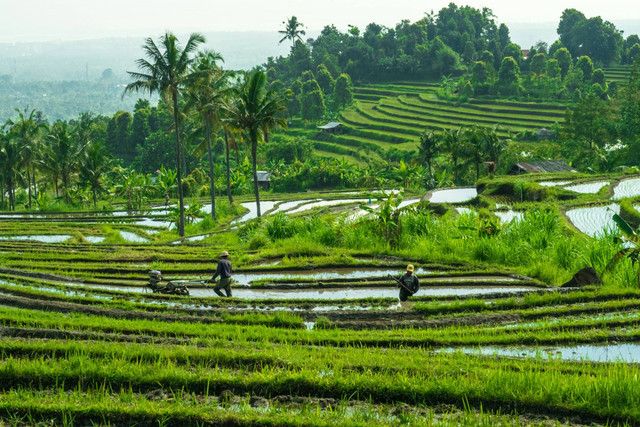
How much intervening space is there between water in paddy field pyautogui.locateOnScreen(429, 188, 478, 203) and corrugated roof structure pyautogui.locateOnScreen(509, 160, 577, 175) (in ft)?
25.6

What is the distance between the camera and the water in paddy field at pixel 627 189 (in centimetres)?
2669

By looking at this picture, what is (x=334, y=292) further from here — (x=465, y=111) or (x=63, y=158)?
(x=465, y=111)

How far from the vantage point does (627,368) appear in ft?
26.4

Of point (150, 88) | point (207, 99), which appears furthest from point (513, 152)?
point (150, 88)

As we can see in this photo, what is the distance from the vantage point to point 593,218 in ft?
72.8

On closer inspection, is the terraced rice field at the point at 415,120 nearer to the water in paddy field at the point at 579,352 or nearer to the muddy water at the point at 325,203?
the muddy water at the point at 325,203

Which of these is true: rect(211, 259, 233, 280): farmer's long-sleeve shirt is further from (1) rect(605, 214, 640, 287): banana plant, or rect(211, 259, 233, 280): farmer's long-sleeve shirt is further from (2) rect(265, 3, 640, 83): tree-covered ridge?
(2) rect(265, 3, 640, 83): tree-covered ridge

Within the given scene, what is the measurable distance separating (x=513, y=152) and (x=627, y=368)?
48032 mm

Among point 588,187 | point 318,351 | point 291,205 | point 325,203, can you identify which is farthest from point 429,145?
point 318,351

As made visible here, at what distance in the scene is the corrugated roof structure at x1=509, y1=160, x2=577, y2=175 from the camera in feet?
144

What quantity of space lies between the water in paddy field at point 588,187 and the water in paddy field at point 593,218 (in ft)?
15.0

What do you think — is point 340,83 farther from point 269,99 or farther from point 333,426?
point 333,426

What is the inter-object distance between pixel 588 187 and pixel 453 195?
7085 mm

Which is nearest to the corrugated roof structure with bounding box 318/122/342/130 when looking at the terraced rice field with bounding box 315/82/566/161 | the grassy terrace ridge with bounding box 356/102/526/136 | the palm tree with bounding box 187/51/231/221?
the terraced rice field with bounding box 315/82/566/161
